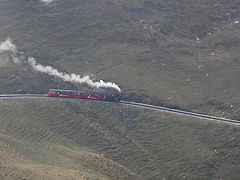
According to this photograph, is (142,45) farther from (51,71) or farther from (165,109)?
(51,71)

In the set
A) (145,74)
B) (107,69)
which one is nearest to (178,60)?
(145,74)

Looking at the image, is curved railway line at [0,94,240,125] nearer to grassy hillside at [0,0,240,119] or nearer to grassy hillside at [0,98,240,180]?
grassy hillside at [0,0,240,119]

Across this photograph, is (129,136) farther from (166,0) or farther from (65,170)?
(166,0)

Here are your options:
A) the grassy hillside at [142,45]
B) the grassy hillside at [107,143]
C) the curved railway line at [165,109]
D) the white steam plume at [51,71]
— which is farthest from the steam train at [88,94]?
the grassy hillside at [142,45]

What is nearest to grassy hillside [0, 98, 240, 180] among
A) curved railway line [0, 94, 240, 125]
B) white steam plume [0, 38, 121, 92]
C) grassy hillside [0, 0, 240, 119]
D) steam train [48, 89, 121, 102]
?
steam train [48, 89, 121, 102]

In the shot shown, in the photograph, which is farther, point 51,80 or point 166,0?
point 166,0

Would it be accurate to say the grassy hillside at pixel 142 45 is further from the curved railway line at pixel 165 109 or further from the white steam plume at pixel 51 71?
the white steam plume at pixel 51 71

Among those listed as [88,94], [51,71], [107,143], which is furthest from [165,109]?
[51,71]
